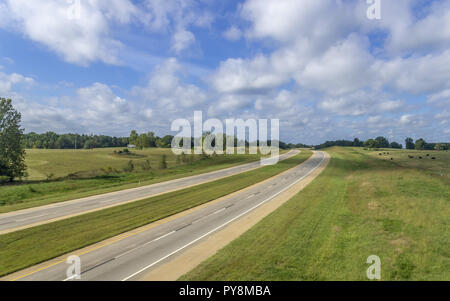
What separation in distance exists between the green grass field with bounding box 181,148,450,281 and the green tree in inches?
1848

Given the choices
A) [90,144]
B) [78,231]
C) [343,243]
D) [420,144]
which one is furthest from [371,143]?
[90,144]

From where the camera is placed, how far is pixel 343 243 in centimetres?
1336

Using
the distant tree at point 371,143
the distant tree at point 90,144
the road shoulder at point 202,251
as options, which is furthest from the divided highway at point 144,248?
the distant tree at point 90,144

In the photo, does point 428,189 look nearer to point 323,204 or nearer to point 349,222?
point 323,204

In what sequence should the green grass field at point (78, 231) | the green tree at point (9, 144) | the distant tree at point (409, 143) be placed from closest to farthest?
the green grass field at point (78, 231) → the green tree at point (9, 144) → the distant tree at point (409, 143)

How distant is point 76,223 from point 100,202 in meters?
8.08

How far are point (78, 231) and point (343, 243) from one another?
58.6ft

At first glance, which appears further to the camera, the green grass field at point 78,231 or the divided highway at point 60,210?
the divided highway at point 60,210

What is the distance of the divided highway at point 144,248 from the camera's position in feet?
36.1

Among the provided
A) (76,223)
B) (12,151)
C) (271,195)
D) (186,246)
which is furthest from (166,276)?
(12,151)

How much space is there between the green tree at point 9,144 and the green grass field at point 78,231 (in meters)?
32.1

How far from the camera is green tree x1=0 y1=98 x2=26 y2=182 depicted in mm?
40844

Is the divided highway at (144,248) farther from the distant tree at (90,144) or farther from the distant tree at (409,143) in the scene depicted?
the distant tree at (409,143)
